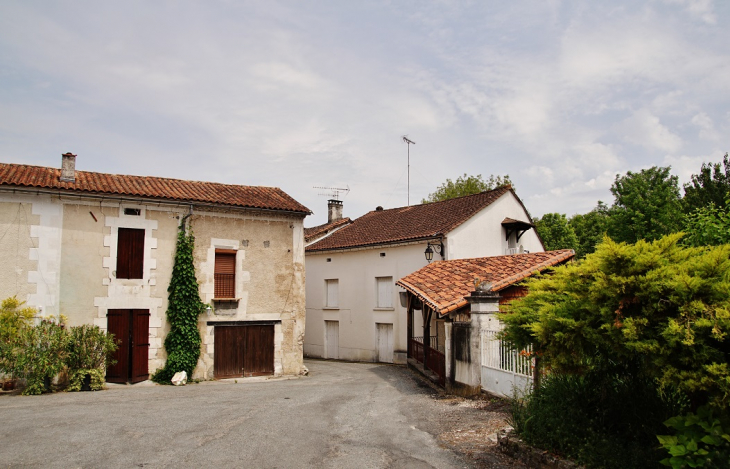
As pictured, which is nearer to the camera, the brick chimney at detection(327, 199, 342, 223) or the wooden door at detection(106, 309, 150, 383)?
the wooden door at detection(106, 309, 150, 383)

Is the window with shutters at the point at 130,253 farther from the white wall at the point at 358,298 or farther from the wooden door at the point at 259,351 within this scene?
the white wall at the point at 358,298

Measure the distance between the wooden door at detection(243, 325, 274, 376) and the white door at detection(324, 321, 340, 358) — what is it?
753 centimetres

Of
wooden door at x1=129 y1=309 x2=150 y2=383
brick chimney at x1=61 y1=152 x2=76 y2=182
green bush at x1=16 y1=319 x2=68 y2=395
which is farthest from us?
brick chimney at x1=61 y1=152 x2=76 y2=182

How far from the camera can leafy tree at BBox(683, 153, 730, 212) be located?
2664 centimetres

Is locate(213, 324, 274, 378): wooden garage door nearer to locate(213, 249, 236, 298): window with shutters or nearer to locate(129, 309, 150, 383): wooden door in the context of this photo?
locate(213, 249, 236, 298): window with shutters

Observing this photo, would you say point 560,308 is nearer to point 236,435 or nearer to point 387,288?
point 236,435

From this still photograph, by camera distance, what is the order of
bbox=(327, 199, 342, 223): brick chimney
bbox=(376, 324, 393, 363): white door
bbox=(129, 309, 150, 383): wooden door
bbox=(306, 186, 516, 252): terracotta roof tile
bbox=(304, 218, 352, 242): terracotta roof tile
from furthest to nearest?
bbox=(327, 199, 342, 223): brick chimney < bbox=(304, 218, 352, 242): terracotta roof tile < bbox=(376, 324, 393, 363): white door < bbox=(306, 186, 516, 252): terracotta roof tile < bbox=(129, 309, 150, 383): wooden door

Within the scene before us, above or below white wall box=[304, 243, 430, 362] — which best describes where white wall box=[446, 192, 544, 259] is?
above

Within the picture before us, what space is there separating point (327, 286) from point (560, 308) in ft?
65.7

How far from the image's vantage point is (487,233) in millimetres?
21562

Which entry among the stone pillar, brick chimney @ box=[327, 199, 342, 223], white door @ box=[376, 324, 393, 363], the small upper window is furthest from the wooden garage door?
brick chimney @ box=[327, 199, 342, 223]

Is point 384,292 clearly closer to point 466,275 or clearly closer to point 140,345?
point 466,275

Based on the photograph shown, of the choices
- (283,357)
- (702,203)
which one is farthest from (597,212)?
(283,357)

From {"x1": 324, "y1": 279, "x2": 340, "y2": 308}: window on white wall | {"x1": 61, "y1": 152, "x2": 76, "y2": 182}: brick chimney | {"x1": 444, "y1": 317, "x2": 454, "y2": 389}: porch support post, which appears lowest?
{"x1": 444, "y1": 317, "x2": 454, "y2": 389}: porch support post
